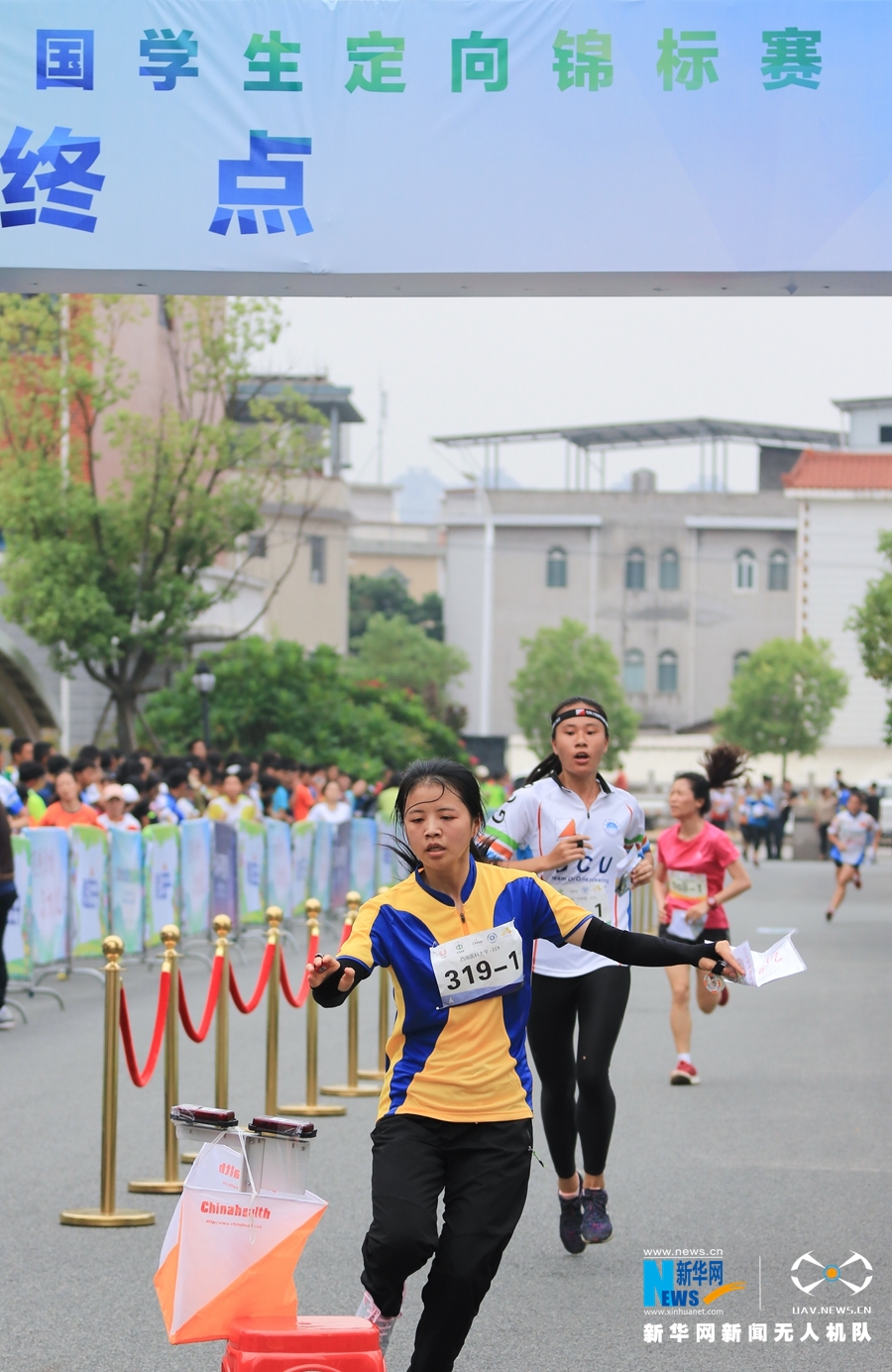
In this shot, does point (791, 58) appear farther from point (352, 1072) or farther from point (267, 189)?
point (352, 1072)

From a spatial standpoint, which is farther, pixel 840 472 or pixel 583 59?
pixel 840 472

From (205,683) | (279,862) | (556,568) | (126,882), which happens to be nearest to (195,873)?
(126,882)

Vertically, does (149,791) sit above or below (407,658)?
below

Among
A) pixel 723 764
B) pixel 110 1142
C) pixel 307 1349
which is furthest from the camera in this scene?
pixel 723 764

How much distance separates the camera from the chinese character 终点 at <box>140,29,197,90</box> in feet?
24.7

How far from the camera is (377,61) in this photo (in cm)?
755

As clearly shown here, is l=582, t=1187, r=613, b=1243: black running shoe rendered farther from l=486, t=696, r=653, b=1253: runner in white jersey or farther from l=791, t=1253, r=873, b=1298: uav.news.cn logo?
l=791, t=1253, r=873, b=1298: uav.news.cn logo

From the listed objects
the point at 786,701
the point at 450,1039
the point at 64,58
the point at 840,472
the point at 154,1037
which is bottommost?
the point at 154,1037

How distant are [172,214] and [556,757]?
9.88 feet

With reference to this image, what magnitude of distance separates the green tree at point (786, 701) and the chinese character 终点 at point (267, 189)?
197 feet

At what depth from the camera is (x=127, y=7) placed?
24.7 feet

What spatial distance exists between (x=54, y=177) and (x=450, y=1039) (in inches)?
186

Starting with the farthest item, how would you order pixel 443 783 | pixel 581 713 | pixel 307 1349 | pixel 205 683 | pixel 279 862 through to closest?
pixel 205 683 < pixel 279 862 < pixel 581 713 < pixel 443 783 < pixel 307 1349

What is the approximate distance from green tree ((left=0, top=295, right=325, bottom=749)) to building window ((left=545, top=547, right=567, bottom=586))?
47175 mm
